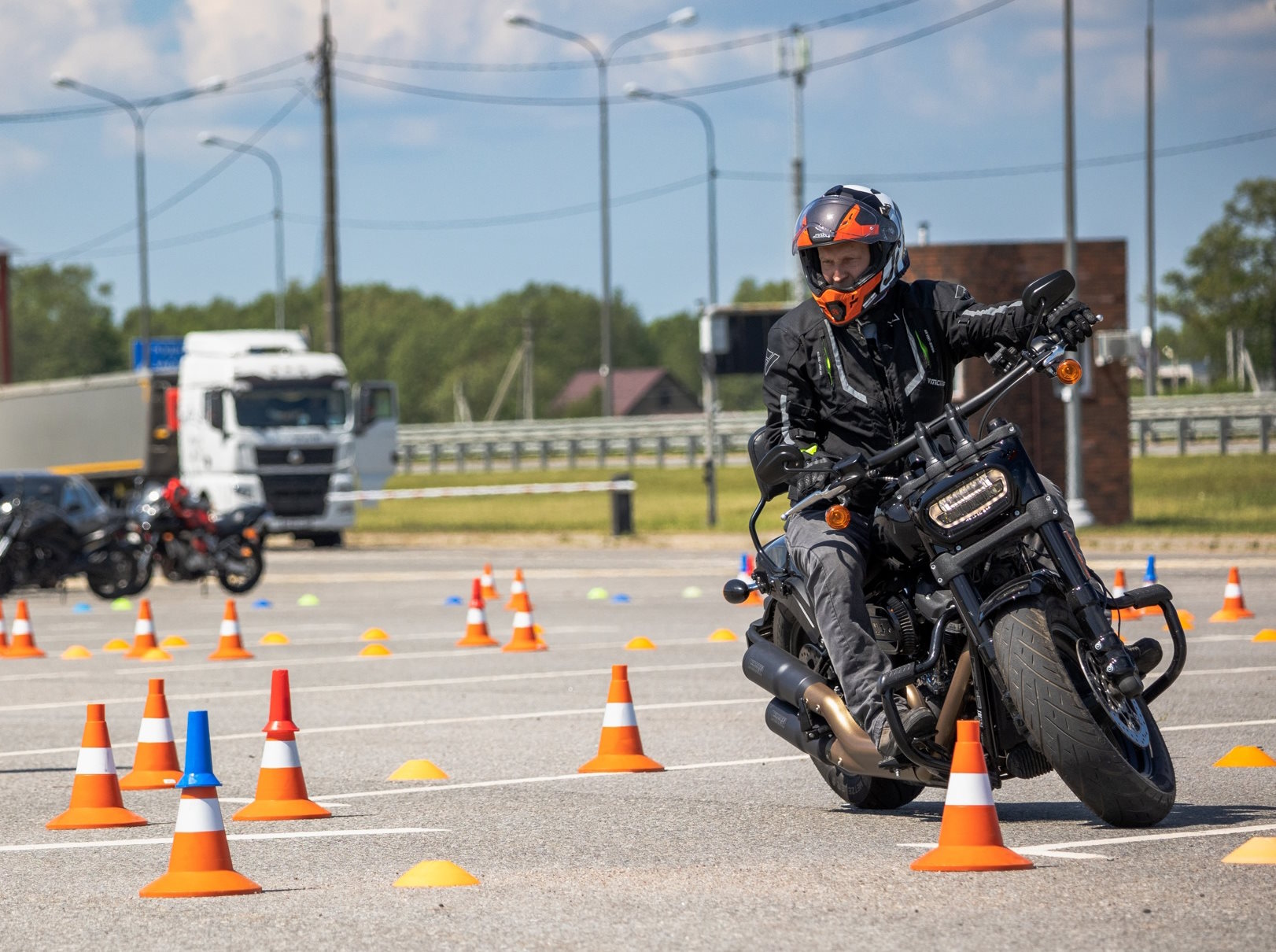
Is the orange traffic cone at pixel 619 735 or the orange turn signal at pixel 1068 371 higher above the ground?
the orange turn signal at pixel 1068 371

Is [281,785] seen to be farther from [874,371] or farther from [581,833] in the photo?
[874,371]

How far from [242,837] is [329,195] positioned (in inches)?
1289

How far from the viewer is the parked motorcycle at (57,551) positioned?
76.0 feet

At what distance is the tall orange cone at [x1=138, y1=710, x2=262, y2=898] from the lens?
622 centimetres

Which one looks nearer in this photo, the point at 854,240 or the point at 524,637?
the point at 854,240

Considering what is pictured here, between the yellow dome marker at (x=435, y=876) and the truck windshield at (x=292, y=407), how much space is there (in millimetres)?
26467

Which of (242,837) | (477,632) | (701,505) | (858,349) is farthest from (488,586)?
(701,505)

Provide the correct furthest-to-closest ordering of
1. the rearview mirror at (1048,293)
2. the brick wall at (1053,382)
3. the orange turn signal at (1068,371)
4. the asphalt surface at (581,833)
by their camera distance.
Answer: the brick wall at (1053,382) < the rearview mirror at (1048,293) < the orange turn signal at (1068,371) < the asphalt surface at (581,833)

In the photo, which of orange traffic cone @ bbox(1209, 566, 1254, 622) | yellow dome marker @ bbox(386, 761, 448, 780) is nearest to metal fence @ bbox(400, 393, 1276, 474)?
orange traffic cone @ bbox(1209, 566, 1254, 622)

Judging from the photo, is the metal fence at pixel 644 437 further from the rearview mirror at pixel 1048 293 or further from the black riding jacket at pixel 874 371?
the rearview mirror at pixel 1048 293

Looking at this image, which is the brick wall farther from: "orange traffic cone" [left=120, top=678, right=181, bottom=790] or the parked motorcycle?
"orange traffic cone" [left=120, top=678, right=181, bottom=790]

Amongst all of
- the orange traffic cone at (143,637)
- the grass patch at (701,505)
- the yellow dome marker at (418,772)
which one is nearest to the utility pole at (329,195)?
the grass patch at (701,505)

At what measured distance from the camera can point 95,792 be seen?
783 cm

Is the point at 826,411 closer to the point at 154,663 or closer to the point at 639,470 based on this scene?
the point at 154,663
